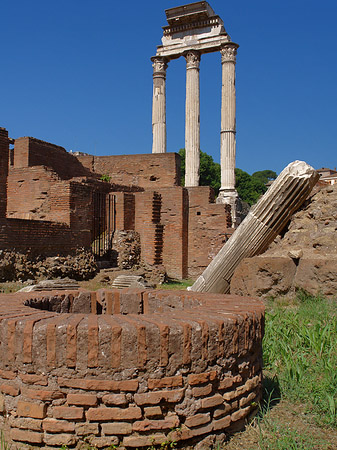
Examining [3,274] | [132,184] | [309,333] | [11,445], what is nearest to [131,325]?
[11,445]

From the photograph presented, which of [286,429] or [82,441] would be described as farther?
[286,429]

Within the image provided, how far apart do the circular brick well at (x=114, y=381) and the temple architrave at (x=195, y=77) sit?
1784 centimetres

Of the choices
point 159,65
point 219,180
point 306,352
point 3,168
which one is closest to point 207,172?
point 219,180

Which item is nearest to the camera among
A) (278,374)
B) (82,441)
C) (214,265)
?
(82,441)

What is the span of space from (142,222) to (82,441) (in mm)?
12137

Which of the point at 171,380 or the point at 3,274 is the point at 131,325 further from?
the point at 3,274

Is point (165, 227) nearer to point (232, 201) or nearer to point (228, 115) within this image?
point (232, 201)

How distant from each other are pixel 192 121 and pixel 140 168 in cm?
546

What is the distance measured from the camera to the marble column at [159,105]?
72.1 ft

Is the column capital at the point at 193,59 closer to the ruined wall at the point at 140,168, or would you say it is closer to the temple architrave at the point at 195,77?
the temple architrave at the point at 195,77

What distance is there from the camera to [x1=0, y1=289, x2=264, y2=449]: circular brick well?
216cm

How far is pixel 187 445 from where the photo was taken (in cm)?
225

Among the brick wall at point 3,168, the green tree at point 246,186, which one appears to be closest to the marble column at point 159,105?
the brick wall at point 3,168

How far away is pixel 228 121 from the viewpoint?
2083 centimetres
